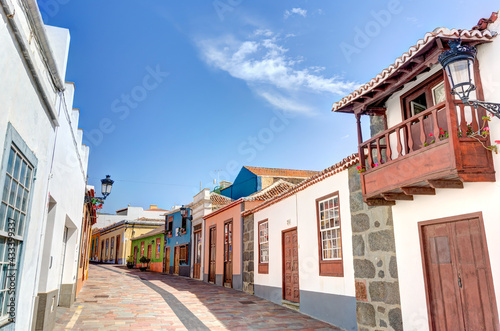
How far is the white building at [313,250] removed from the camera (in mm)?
8867

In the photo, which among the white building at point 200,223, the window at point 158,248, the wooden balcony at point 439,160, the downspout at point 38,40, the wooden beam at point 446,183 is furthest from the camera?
the window at point 158,248

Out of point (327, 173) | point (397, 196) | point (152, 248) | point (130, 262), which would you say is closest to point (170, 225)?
point (152, 248)

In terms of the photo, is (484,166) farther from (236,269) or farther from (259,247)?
(236,269)

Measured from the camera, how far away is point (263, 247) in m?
14.2

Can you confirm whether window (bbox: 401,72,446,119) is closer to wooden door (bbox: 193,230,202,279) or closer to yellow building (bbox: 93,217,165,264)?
wooden door (bbox: 193,230,202,279)

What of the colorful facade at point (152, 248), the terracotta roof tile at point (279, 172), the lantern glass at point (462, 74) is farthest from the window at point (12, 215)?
the colorful facade at point (152, 248)

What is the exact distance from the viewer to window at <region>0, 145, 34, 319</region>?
404 centimetres

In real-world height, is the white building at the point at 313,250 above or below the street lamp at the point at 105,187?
below

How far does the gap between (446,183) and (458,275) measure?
146cm

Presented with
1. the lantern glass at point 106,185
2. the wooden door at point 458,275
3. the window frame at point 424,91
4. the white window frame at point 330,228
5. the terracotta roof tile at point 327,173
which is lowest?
the wooden door at point 458,275

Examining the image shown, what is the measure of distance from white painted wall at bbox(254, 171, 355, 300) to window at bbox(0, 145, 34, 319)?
6525 millimetres

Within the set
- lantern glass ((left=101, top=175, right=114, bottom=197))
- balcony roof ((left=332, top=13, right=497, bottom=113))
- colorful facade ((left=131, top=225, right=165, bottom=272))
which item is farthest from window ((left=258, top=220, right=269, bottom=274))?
colorful facade ((left=131, top=225, right=165, bottom=272))

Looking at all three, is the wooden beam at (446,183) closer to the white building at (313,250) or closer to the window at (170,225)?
the white building at (313,250)

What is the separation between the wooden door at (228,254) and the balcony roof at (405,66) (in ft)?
34.9
